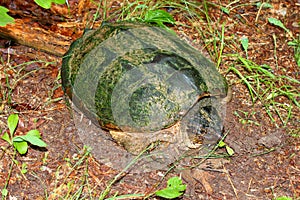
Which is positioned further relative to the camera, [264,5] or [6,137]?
[264,5]

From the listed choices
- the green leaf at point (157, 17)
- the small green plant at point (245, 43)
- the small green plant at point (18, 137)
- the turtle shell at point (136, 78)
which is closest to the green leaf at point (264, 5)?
the small green plant at point (245, 43)

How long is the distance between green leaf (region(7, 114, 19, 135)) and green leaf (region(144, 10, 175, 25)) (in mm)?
1361

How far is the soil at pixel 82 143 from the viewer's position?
3.14 meters

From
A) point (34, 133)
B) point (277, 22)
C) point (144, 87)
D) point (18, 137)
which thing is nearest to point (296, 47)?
point (277, 22)

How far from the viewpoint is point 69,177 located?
3.18m

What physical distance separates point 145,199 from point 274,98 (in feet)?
4.76

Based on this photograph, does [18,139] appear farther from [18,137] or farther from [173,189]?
[173,189]

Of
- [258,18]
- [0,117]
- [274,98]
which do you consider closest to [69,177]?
[0,117]

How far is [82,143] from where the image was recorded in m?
3.39

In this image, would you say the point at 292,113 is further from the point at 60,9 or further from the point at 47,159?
the point at 60,9

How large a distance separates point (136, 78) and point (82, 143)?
2.30 feet

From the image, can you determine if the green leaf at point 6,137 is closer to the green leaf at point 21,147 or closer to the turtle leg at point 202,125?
the green leaf at point 21,147

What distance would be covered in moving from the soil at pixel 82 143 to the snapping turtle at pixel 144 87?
0.79 ft

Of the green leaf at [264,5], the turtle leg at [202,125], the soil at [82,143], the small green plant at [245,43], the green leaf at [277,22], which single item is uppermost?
the green leaf at [264,5]
